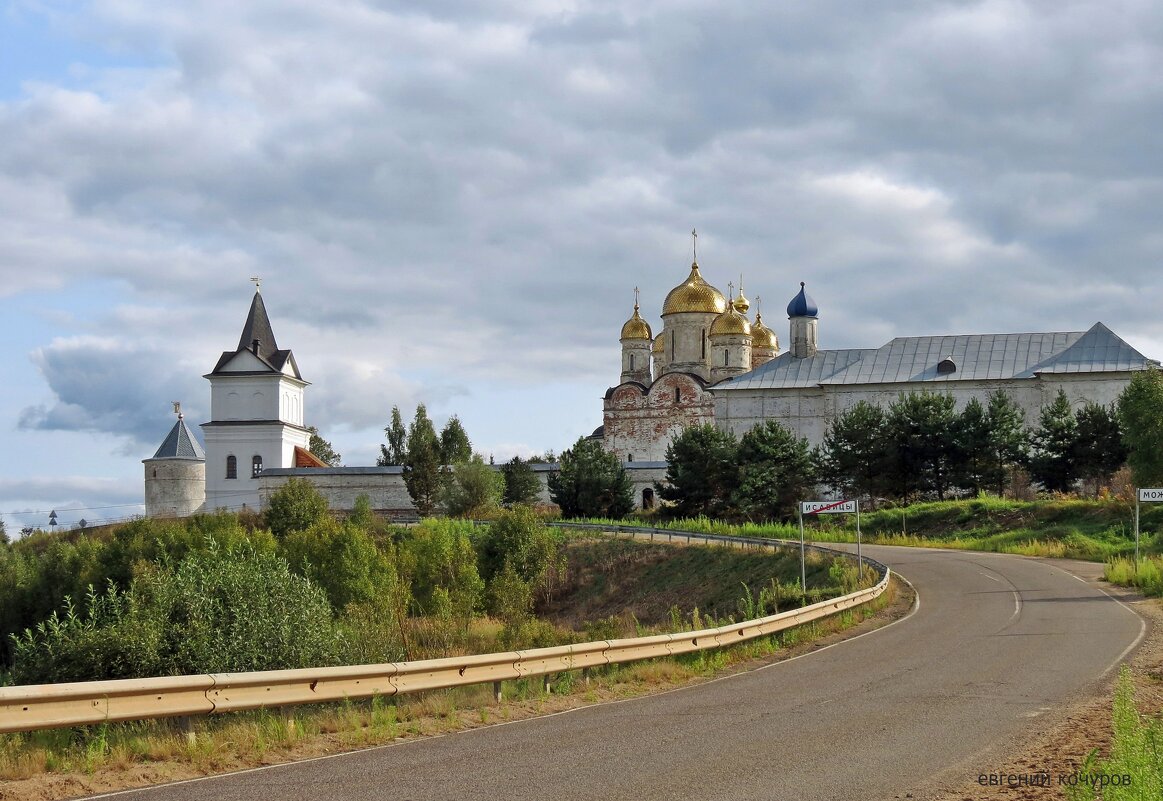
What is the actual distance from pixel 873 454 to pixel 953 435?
3.55 metres

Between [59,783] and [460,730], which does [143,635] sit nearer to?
[460,730]

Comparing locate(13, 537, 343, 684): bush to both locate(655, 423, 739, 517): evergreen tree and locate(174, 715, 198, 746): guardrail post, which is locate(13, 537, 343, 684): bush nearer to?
locate(174, 715, 198, 746): guardrail post

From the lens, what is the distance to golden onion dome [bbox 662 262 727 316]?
78.2 metres

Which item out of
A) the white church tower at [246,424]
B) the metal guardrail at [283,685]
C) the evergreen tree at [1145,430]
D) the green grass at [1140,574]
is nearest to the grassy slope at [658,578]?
the green grass at [1140,574]

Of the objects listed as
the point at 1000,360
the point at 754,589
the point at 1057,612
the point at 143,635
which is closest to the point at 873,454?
the point at 1000,360

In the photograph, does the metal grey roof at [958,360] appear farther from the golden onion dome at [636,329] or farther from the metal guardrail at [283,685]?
the metal guardrail at [283,685]

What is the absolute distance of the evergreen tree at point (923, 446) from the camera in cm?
5450

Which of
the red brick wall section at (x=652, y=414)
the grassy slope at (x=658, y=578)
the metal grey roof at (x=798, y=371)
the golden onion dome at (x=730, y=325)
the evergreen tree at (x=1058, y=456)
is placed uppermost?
the golden onion dome at (x=730, y=325)

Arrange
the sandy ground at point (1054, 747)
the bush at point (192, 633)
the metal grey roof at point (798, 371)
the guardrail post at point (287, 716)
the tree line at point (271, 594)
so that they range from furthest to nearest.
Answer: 1. the metal grey roof at point (798, 371)
2. the tree line at point (271, 594)
3. the bush at point (192, 633)
4. the guardrail post at point (287, 716)
5. the sandy ground at point (1054, 747)

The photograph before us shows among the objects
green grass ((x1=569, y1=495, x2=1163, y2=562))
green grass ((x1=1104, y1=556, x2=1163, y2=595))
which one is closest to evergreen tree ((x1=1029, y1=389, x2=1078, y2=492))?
green grass ((x1=569, y1=495, x2=1163, y2=562))

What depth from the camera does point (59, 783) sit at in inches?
325

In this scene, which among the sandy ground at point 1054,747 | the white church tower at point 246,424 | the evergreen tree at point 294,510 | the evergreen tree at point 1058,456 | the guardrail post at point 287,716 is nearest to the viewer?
the sandy ground at point 1054,747

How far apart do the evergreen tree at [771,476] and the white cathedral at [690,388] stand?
1049cm

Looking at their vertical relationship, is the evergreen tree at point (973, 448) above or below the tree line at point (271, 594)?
above
